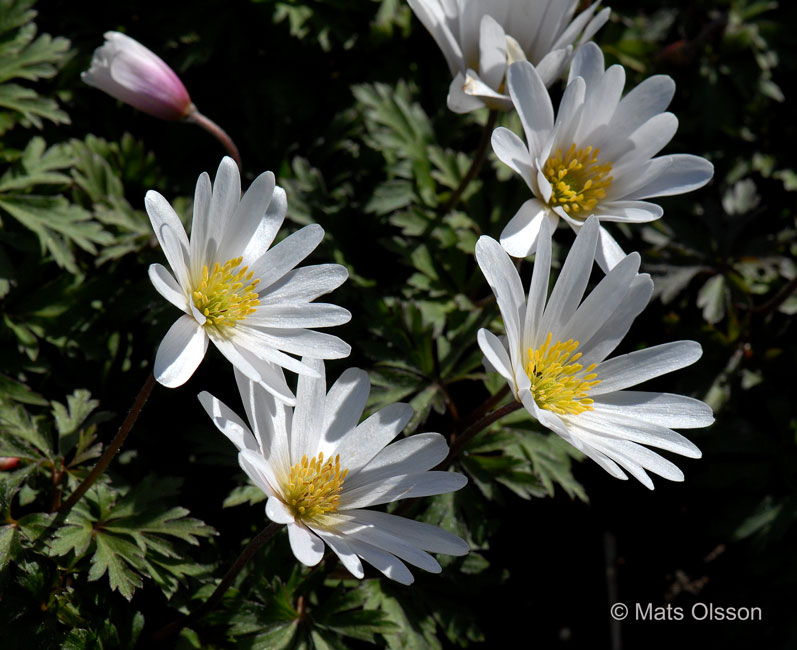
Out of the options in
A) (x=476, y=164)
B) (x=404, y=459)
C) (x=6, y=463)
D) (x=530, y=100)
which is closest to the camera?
(x=404, y=459)

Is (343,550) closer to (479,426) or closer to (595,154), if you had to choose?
(479,426)

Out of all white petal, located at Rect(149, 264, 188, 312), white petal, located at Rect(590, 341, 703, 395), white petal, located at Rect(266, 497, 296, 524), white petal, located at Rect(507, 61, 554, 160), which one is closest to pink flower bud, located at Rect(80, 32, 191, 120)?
white petal, located at Rect(149, 264, 188, 312)

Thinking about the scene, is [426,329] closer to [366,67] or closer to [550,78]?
[550,78]

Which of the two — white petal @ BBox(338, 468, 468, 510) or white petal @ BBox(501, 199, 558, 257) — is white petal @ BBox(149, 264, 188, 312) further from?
white petal @ BBox(501, 199, 558, 257)

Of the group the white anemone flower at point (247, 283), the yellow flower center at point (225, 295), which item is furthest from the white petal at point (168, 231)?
the yellow flower center at point (225, 295)

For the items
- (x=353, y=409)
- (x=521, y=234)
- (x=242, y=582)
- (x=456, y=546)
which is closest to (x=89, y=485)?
(x=242, y=582)

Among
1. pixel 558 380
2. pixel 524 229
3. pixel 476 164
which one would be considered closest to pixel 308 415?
pixel 558 380

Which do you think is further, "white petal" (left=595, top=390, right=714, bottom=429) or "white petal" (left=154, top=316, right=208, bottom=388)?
"white petal" (left=595, top=390, right=714, bottom=429)
